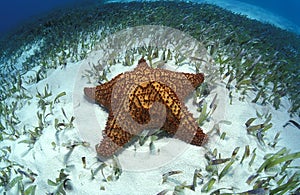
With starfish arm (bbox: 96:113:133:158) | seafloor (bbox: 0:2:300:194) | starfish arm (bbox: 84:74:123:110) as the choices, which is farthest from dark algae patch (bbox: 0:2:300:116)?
starfish arm (bbox: 96:113:133:158)

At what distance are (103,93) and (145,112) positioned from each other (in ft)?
3.15

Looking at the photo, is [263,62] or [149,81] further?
[263,62]

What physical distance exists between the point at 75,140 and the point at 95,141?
337 mm

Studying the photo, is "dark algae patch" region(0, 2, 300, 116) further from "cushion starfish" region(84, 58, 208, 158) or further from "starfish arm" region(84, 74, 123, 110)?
"starfish arm" region(84, 74, 123, 110)

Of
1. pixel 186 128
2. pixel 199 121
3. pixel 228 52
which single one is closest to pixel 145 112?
pixel 186 128

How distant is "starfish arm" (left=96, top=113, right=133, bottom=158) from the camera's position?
3.19 m

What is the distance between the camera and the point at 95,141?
3760 mm

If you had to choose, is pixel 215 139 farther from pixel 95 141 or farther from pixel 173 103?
→ pixel 95 141

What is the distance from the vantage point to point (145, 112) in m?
3.41

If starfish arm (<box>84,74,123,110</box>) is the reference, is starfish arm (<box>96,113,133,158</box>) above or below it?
below

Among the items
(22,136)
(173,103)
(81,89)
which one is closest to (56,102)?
(81,89)

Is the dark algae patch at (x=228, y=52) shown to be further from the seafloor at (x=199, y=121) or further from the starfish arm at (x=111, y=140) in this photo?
the starfish arm at (x=111, y=140)

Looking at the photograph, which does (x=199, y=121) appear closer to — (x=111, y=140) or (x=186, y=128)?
(x=186, y=128)

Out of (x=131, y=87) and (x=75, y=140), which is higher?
(x=131, y=87)
